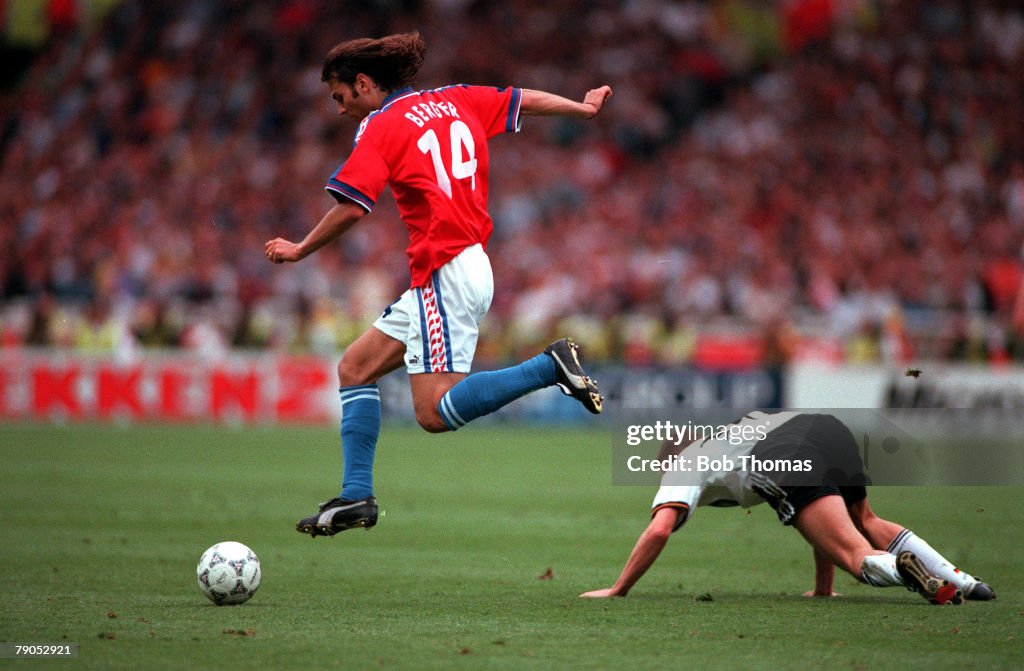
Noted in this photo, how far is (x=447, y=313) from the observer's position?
21.7ft

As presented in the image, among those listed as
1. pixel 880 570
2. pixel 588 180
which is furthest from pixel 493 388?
pixel 588 180

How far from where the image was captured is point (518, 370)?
6.55 metres

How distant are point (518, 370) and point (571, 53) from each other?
20512 millimetres

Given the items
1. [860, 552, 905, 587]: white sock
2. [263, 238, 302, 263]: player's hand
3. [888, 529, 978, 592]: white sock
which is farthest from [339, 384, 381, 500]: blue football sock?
[888, 529, 978, 592]: white sock

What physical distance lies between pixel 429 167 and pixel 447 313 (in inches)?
27.3

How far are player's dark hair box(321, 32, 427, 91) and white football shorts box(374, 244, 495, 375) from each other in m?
0.92

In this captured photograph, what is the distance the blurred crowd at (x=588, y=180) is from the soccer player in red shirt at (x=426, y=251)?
555 inches

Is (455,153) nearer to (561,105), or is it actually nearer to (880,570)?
(561,105)

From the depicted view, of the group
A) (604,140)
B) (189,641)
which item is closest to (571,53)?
(604,140)

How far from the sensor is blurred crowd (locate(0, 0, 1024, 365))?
70.5ft

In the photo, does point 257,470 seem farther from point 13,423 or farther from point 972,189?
point 972,189

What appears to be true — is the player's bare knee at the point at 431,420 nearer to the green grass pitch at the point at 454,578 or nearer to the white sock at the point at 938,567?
the green grass pitch at the point at 454,578

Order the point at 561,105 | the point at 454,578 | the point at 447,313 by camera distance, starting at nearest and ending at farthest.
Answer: the point at 447,313
the point at 561,105
the point at 454,578

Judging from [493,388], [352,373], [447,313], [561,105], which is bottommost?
[493,388]
